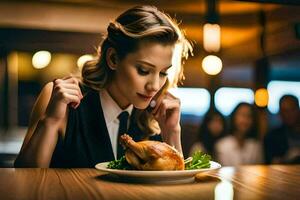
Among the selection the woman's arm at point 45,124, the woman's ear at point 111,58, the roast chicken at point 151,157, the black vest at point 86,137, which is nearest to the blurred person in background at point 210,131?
the black vest at point 86,137

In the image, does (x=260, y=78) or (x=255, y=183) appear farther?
(x=260, y=78)

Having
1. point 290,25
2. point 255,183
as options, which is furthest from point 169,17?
point 255,183

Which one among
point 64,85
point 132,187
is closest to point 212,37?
point 64,85

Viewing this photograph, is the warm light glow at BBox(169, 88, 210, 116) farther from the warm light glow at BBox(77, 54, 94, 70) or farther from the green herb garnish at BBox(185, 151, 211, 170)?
the green herb garnish at BBox(185, 151, 211, 170)

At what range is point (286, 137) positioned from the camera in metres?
2.32

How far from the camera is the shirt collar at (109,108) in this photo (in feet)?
6.42

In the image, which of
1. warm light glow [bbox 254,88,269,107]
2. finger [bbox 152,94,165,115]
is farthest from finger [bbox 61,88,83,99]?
warm light glow [bbox 254,88,269,107]

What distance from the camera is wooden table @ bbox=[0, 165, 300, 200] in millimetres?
1080

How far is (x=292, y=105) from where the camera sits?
2.37 meters

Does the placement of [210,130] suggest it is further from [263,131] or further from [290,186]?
[290,186]

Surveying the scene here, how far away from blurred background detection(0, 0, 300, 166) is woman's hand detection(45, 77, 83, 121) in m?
0.05

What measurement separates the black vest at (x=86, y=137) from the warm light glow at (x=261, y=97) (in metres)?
0.62

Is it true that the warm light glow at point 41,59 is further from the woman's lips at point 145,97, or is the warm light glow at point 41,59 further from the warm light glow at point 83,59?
the woman's lips at point 145,97

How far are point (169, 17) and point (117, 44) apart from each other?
29cm
